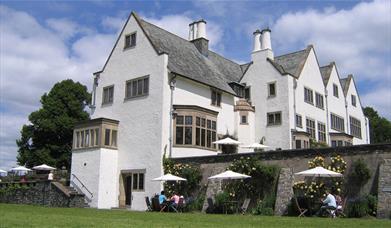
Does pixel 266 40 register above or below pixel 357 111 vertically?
above

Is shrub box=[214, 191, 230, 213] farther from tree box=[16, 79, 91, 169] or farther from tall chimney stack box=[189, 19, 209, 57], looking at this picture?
tree box=[16, 79, 91, 169]

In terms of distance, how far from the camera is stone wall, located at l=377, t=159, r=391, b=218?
65.7ft

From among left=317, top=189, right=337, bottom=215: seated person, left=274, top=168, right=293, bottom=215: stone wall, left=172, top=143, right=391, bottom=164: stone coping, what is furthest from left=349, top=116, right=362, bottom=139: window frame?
left=317, top=189, right=337, bottom=215: seated person

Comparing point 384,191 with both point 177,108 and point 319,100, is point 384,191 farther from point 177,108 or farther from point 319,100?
point 319,100

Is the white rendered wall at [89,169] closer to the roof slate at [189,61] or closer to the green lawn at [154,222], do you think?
the roof slate at [189,61]

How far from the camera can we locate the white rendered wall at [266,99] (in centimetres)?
3778

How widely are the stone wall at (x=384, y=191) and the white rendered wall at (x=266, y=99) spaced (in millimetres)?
15761

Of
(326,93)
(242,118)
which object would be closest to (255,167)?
(242,118)

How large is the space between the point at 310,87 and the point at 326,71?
6.14m

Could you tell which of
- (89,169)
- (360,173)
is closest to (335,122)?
(360,173)

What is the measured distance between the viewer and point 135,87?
34.3 metres

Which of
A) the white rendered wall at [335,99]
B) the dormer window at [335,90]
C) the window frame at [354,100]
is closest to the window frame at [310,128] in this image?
the white rendered wall at [335,99]

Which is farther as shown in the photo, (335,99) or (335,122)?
(335,99)

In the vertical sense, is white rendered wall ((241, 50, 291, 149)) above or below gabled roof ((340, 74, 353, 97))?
below
